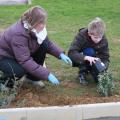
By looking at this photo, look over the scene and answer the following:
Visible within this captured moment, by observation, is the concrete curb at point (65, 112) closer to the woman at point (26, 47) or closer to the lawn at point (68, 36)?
the lawn at point (68, 36)

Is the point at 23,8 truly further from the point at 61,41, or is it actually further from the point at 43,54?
the point at 43,54

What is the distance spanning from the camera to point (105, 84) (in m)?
6.51

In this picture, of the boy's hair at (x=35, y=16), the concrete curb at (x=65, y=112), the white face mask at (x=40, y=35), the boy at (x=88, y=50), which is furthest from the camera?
the boy at (x=88, y=50)

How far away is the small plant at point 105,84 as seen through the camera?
21.3 feet

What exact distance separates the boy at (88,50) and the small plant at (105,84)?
41 cm

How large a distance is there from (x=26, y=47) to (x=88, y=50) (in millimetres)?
991

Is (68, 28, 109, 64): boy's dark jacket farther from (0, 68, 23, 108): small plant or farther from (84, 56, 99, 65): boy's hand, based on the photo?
(0, 68, 23, 108): small plant

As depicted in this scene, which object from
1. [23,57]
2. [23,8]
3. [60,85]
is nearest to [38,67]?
[23,57]

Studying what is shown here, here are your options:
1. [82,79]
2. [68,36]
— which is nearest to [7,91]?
[82,79]

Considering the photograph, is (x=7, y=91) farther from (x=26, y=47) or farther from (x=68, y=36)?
(x=68, y=36)

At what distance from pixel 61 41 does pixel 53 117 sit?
11.2 ft

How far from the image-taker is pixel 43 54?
22.3 ft

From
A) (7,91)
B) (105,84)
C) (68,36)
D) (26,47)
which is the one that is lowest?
(68,36)

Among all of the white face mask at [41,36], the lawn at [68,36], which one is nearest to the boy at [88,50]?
the lawn at [68,36]
